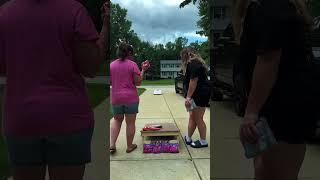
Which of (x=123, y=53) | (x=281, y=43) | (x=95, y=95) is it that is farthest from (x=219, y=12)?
(x=123, y=53)

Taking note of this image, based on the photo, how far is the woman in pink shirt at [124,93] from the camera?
577cm

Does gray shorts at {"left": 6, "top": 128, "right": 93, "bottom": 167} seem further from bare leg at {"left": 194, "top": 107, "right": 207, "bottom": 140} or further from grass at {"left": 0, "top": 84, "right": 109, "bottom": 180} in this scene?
bare leg at {"left": 194, "top": 107, "right": 207, "bottom": 140}

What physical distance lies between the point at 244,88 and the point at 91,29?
68 cm

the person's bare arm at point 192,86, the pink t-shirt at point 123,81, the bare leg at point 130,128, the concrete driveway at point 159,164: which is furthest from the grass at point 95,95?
the person's bare arm at point 192,86

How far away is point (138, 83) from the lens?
5.88m

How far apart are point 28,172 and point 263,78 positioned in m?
0.98

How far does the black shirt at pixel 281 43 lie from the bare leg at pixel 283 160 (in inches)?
6.8

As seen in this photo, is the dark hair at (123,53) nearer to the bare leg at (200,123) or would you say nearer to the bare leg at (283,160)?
the bare leg at (200,123)

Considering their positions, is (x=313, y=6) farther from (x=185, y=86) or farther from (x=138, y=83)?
(x=185, y=86)

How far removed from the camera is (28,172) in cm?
198

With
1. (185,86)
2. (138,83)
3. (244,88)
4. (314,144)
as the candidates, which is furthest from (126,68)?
(244,88)

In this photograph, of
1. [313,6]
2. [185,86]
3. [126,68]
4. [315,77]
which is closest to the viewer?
[315,77]

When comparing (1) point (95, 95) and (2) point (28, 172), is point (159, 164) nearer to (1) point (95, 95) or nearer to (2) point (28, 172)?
(1) point (95, 95)

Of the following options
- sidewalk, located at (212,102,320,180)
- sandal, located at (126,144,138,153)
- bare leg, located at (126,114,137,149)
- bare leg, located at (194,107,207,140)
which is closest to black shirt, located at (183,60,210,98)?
bare leg, located at (194,107,207,140)
